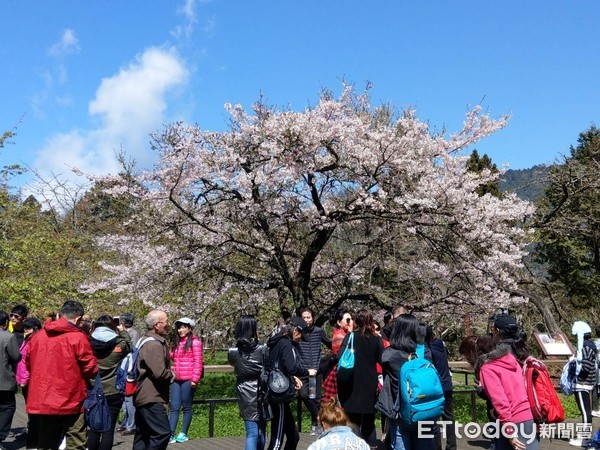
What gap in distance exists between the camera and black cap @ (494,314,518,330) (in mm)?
4559

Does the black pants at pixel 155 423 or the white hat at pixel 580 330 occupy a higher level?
the white hat at pixel 580 330

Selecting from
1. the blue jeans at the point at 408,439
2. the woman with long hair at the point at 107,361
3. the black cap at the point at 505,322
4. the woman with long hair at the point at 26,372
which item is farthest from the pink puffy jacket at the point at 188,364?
the black cap at the point at 505,322

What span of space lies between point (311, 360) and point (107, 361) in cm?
278

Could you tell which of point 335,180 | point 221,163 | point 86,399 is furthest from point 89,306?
point 86,399

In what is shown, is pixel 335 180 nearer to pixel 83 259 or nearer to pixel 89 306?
pixel 89 306

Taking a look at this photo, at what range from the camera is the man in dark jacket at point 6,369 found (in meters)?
6.84

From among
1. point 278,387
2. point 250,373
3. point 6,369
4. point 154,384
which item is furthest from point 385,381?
point 6,369

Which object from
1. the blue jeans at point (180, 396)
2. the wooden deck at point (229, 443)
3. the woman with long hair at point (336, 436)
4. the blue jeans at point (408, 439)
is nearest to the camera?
the woman with long hair at point (336, 436)

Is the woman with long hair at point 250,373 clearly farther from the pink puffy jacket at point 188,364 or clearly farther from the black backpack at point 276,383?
the pink puffy jacket at point 188,364

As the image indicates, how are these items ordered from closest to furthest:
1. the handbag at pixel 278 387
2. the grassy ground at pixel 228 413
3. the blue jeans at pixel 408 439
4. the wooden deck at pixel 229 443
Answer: the blue jeans at pixel 408 439
the handbag at pixel 278 387
the wooden deck at pixel 229 443
the grassy ground at pixel 228 413

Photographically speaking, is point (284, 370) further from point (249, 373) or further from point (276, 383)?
point (249, 373)

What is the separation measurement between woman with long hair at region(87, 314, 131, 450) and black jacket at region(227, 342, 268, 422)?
4.56 feet

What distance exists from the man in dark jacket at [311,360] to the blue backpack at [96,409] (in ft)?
9.02

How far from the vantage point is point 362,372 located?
215 inches
